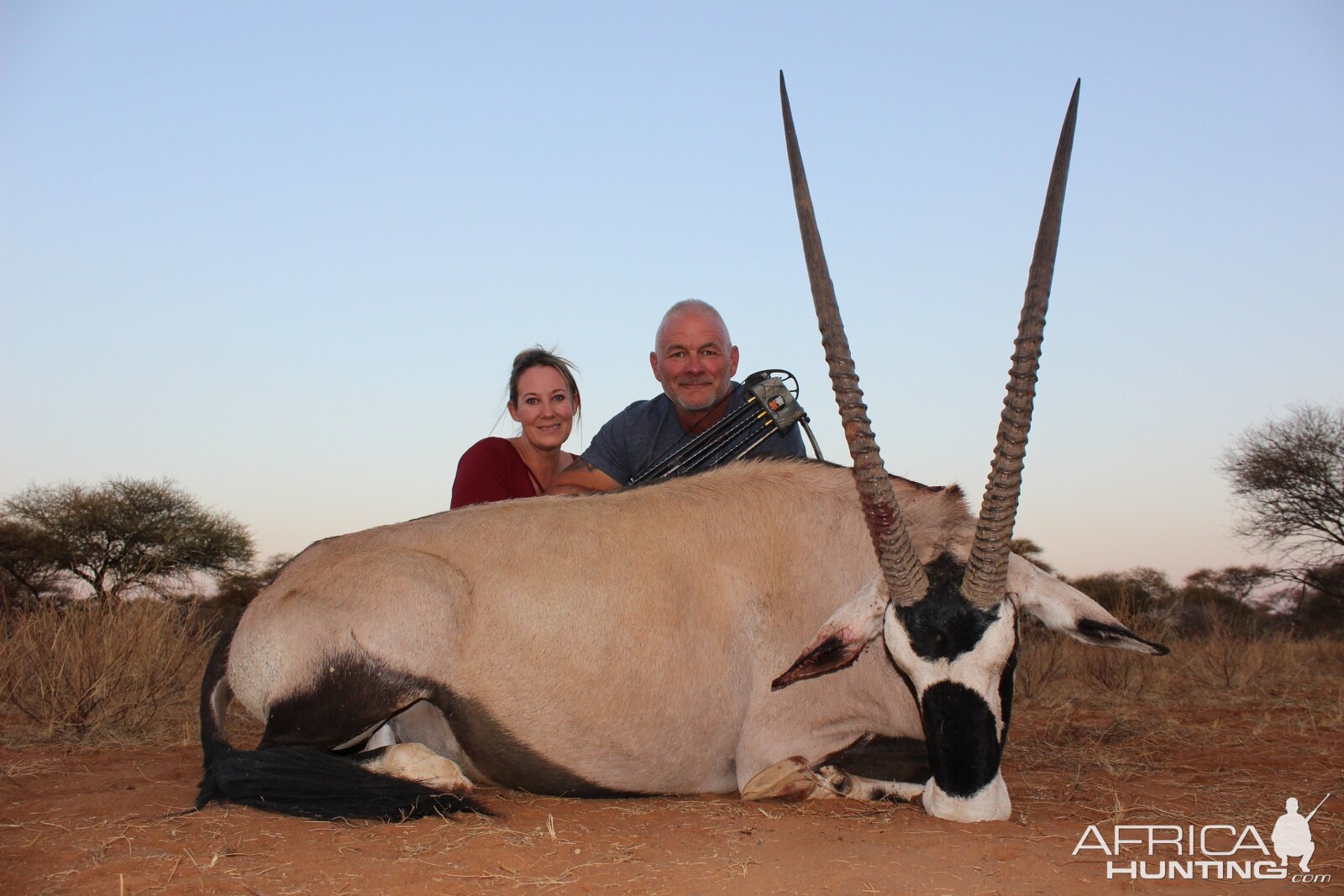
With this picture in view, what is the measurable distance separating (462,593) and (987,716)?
1.92 meters

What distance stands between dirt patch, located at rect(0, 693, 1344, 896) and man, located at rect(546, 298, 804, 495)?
2934mm

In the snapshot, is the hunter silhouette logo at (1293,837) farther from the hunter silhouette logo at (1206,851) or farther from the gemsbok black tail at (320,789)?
the gemsbok black tail at (320,789)

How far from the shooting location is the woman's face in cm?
648

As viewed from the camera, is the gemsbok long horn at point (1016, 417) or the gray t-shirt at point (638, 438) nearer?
the gemsbok long horn at point (1016, 417)

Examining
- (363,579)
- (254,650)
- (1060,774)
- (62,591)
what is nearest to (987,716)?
(1060,774)

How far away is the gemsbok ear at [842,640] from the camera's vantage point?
12.3 feet

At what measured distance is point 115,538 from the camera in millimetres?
16891

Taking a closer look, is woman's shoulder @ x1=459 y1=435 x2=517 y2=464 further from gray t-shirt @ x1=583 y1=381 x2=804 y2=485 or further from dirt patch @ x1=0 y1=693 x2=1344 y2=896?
dirt patch @ x1=0 y1=693 x2=1344 y2=896

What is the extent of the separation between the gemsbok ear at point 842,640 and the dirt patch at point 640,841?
1.62 ft

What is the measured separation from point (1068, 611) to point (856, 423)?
1.02 meters

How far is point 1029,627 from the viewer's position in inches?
473

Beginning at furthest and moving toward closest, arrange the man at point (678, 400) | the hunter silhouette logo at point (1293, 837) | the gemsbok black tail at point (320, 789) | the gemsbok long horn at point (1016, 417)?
the man at point (678, 400)
the gemsbok black tail at point (320, 789)
the gemsbok long horn at point (1016, 417)
the hunter silhouette logo at point (1293, 837)

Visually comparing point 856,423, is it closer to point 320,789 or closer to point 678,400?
point 320,789

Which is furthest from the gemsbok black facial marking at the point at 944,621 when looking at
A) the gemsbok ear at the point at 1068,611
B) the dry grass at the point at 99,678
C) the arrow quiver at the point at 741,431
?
the dry grass at the point at 99,678
